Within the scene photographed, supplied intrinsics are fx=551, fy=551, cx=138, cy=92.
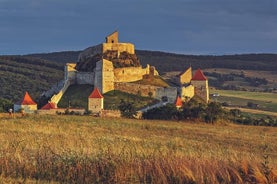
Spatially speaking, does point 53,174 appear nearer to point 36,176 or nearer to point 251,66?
point 36,176

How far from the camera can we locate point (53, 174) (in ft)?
39.1

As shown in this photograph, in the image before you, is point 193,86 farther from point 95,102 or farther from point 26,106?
point 26,106

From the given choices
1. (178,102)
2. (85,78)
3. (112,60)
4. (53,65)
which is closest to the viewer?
(178,102)

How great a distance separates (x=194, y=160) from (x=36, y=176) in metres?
3.51

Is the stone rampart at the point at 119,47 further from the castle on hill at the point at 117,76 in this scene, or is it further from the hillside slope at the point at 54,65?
the hillside slope at the point at 54,65

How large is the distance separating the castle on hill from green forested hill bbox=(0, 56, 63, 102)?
7.11 metres

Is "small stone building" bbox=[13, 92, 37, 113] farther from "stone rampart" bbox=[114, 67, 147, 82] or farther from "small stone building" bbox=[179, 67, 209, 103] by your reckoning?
"small stone building" bbox=[179, 67, 209, 103]

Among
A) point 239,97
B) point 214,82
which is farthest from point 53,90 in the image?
point 214,82

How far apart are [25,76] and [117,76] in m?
42.4

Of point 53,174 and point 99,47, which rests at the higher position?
point 99,47

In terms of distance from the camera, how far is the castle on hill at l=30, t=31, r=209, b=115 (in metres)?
60.4

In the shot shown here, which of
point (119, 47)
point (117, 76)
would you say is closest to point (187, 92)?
point (117, 76)

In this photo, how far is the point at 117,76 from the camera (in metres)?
64.1

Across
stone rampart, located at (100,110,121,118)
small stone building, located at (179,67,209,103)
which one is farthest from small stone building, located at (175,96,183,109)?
stone rampart, located at (100,110,121,118)
